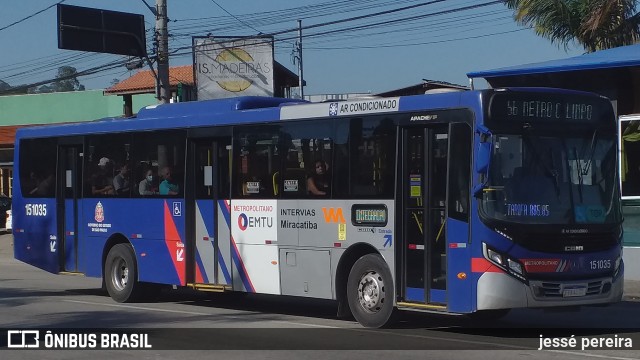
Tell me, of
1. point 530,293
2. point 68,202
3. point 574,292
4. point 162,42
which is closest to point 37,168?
point 68,202

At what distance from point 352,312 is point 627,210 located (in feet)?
30.8

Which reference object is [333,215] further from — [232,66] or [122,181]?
[232,66]

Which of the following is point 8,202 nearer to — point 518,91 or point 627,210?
point 627,210

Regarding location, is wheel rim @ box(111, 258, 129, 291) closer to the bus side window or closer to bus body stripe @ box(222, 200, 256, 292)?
bus body stripe @ box(222, 200, 256, 292)

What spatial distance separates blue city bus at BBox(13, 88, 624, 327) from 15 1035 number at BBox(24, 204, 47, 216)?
Answer: 0.91m

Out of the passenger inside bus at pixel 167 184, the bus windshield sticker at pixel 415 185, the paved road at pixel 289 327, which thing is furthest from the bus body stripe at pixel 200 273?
the bus windshield sticker at pixel 415 185

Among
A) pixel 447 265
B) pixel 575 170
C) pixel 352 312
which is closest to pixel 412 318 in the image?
pixel 352 312

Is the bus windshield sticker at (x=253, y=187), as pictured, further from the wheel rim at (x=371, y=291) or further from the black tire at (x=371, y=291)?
the wheel rim at (x=371, y=291)

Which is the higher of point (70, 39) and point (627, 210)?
point (70, 39)

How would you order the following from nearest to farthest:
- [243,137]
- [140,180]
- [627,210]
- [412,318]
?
[412,318], [243,137], [140,180], [627,210]

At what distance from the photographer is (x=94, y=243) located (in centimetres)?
1831

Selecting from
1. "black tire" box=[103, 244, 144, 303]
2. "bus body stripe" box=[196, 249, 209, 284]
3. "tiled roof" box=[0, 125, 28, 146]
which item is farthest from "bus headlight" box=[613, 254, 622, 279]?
"tiled roof" box=[0, 125, 28, 146]

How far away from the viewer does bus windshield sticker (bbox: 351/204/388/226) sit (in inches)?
520

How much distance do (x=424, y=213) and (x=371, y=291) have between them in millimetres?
1458
